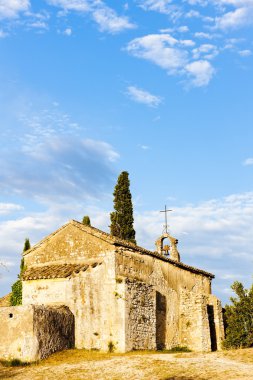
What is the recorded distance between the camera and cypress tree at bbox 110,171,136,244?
3850cm

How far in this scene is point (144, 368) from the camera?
61.9ft

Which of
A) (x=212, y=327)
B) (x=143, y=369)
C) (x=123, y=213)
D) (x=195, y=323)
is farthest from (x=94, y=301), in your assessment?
(x=123, y=213)

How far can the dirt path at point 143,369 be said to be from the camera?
1752cm

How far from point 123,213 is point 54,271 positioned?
1321 cm

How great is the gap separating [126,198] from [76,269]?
1416 centimetres

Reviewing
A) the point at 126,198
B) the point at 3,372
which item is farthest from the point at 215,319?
the point at 3,372

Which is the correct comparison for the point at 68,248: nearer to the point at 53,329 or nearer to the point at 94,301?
the point at 94,301

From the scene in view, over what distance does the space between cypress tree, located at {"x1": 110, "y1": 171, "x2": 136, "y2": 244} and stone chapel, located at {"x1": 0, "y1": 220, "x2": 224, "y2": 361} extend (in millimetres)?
8231

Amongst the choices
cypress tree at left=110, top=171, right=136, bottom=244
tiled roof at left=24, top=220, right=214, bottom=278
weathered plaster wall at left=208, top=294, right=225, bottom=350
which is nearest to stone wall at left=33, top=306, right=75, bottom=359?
tiled roof at left=24, top=220, right=214, bottom=278

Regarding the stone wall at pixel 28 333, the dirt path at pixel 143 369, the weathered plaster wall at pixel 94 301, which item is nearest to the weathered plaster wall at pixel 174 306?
the weathered plaster wall at pixel 94 301

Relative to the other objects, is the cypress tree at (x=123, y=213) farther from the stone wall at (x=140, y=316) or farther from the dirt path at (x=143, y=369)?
the dirt path at (x=143, y=369)

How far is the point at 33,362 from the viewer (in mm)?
21750

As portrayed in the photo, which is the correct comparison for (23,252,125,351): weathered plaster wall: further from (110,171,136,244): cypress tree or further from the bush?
(110,171,136,244): cypress tree

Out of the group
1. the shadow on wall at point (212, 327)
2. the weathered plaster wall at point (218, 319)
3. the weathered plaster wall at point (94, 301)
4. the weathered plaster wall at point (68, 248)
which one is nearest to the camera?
the weathered plaster wall at point (94, 301)
